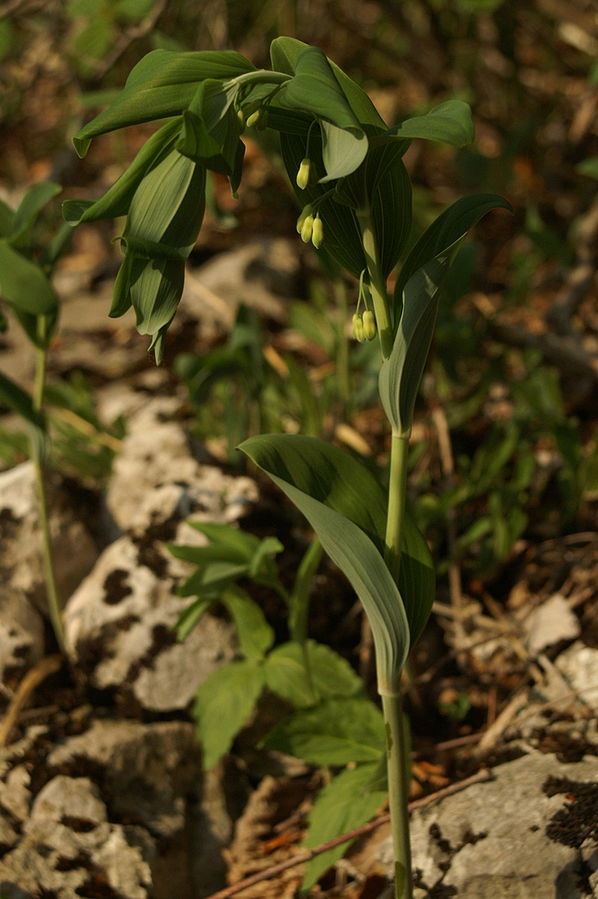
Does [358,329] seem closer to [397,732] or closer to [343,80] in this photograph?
[343,80]

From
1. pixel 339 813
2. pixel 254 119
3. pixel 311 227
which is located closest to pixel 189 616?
pixel 339 813

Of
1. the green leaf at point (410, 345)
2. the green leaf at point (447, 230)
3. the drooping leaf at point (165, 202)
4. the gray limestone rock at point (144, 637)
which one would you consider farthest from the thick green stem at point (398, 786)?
the gray limestone rock at point (144, 637)

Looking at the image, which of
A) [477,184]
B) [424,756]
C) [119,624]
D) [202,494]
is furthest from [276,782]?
[477,184]

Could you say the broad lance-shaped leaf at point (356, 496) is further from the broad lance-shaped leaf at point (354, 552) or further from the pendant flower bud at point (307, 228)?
the pendant flower bud at point (307, 228)

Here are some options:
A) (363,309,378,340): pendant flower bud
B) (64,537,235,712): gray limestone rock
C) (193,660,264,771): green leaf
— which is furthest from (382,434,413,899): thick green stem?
(64,537,235,712): gray limestone rock

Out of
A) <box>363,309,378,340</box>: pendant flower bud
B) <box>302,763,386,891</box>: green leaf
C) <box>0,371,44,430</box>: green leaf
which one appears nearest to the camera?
<box>363,309,378,340</box>: pendant flower bud

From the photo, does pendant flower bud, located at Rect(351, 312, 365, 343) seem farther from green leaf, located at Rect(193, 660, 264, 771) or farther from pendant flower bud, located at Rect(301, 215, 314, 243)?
green leaf, located at Rect(193, 660, 264, 771)
